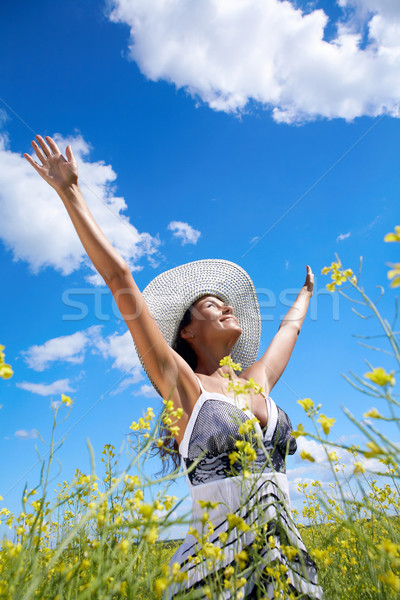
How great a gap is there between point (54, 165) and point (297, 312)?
8.05ft

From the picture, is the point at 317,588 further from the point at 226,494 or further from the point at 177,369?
the point at 177,369

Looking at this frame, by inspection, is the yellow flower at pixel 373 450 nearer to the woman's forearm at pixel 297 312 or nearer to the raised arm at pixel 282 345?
the raised arm at pixel 282 345

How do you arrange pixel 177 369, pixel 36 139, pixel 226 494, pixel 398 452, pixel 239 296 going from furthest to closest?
pixel 239 296 → pixel 177 369 → pixel 36 139 → pixel 226 494 → pixel 398 452

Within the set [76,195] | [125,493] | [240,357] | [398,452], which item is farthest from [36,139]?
[240,357]

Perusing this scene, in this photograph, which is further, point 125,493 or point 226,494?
point 226,494

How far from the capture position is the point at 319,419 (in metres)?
0.74

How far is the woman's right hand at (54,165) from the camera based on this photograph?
1.96 meters

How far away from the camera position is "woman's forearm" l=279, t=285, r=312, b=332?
11.5 feet

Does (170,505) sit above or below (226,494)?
below

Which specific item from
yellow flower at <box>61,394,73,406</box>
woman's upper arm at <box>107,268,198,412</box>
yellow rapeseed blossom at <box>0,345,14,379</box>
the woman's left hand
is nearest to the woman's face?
woman's upper arm at <box>107,268,198,412</box>

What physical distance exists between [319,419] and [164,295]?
2.57 metres

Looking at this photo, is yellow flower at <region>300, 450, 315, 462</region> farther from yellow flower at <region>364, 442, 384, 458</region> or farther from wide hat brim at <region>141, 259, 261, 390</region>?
wide hat brim at <region>141, 259, 261, 390</region>

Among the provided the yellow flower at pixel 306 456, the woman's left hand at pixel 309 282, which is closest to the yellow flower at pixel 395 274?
the yellow flower at pixel 306 456

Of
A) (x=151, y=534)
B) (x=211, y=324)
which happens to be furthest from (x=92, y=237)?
(x=151, y=534)
